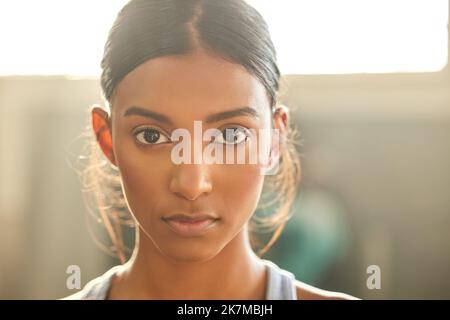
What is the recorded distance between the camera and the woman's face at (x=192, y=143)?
0.97 meters

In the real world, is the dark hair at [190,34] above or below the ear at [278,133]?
above

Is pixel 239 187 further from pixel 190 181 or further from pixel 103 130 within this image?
pixel 103 130

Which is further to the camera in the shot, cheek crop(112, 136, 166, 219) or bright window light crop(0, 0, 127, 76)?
bright window light crop(0, 0, 127, 76)

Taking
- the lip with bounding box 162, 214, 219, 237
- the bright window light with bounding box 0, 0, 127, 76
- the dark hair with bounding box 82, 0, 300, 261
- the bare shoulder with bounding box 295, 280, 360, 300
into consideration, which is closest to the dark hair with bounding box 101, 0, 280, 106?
the dark hair with bounding box 82, 0, 300, 261

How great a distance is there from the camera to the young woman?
0.97 m

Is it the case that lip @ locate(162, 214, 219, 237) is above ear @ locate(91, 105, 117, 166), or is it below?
below

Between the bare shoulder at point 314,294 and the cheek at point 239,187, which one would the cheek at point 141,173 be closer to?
the cheek at point 239,187

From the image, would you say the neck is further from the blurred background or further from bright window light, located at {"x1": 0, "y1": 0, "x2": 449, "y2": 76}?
bright window light, located at {"x1": 0, "y1": 0, "x2": 449, "y2": 76}

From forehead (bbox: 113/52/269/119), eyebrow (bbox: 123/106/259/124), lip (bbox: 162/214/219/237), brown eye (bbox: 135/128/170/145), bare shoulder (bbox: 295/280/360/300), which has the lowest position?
bare shoulder (bbox: 295/280/360/300)

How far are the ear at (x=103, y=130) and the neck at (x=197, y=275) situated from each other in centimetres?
16

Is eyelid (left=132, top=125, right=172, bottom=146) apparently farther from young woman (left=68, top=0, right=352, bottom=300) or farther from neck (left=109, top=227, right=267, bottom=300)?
neck (left=109, top=227, right=267, bottom=300)

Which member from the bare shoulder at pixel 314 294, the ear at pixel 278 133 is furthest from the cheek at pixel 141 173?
the bare shoulder at pixel 314 294
